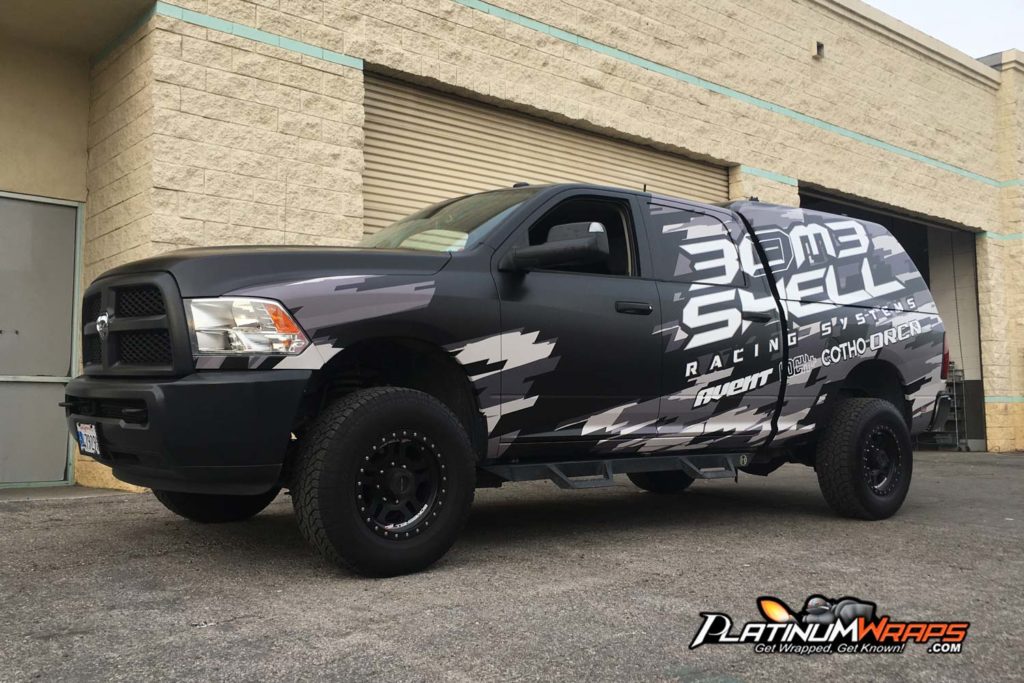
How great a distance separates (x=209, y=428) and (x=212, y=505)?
158 centimetres

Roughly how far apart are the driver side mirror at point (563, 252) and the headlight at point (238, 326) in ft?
3.90

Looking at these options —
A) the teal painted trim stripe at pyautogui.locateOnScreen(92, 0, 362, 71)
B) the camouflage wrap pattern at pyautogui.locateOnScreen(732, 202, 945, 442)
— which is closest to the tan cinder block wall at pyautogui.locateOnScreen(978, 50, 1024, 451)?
the camouflage wrap pattern at pyautogui.locateOnScreen(732, 202, 945, 442)

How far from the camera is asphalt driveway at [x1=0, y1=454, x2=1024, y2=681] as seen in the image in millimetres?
2705

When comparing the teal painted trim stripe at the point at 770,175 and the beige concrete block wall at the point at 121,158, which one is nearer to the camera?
the beige concrete block wall at the point at 121,158

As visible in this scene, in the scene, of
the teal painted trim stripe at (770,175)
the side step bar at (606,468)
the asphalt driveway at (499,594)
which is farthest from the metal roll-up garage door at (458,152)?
the side step bar at (606,468)

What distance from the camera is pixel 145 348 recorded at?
380 centimetres

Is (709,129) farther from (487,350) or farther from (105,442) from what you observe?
(105,442)

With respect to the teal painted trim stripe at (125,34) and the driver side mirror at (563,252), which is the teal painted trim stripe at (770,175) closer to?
the teal painted trim stripe at (125,34)

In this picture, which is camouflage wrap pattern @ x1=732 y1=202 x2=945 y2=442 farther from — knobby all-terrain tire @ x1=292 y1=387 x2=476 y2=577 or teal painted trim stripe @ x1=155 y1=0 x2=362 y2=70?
teal painted trim stripe @ x1=155 y1=0 x2=362 y2=70

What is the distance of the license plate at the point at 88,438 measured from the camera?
3936 millimetres

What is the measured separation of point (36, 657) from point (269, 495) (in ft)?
6.70

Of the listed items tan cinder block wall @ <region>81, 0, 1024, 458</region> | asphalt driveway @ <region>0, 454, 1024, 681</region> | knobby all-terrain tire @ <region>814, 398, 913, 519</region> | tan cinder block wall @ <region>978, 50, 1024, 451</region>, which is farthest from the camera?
tan cinder block wall @ <region>978, 50, 1024, 451</region>

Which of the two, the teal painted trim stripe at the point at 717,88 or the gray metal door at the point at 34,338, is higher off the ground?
the teal painted trim stripe at the point at 717,88

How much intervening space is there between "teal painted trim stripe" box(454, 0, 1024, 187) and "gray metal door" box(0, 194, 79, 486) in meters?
4.66
